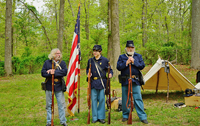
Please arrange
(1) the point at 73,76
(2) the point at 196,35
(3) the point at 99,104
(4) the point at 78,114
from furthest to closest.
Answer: (2) the point at 196,35 → (4) the point at 78,114 → (1) the point at 73,76 → (3) the point at 99,104

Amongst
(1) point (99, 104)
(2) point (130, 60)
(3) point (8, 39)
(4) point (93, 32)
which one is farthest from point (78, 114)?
(3) point (8, 39)

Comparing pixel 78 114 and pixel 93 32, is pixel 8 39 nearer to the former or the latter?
pixel 93 32

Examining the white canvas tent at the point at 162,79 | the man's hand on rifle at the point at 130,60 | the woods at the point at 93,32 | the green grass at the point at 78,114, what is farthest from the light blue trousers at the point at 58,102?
the woods at the point at 93,32

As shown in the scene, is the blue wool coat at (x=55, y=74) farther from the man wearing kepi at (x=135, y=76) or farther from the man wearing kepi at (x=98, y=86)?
the man wearing kepi at (x=135, y=76)

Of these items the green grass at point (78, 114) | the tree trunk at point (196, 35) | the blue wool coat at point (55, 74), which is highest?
the tree trunk at point (196, 35)

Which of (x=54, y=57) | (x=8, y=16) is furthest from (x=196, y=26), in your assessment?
(x=8, y=16)

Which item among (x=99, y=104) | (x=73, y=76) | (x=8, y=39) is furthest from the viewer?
(x=8, y=39)

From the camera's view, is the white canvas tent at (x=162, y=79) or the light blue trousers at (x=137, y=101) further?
the white canvas tent at (x=162, y=79)

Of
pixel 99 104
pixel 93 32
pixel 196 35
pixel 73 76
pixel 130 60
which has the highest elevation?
pixel 93 32

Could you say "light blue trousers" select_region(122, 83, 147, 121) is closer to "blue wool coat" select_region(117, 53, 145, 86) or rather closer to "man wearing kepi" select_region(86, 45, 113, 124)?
"blue wool coat" select_region(117, 53, 145, 86)

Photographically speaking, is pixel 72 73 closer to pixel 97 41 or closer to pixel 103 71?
pixel 103 71

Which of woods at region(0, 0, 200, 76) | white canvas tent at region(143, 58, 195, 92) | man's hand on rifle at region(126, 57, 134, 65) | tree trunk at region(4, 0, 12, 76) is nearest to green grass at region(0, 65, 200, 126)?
white canvas tent at region(143, 58, 195, 92)

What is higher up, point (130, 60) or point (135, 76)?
point (130, 60)

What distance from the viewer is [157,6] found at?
80.8ft
